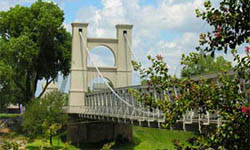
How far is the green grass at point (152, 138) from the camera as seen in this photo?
112ft

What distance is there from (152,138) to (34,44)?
523 inches

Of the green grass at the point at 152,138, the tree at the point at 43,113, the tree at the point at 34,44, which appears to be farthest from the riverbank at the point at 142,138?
the tree at the point at 34,44

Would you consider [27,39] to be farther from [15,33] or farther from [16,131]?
[16,131]

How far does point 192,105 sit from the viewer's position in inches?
159

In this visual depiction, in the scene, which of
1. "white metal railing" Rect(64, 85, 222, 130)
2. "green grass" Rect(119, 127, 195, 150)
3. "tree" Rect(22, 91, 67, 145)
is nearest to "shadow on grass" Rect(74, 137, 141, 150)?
"green grass" Rect(119, 127, 195, 150)

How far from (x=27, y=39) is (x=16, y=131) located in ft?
27.3

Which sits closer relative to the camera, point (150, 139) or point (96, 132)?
point (96, 132)

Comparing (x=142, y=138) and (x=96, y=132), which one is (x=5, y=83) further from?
(x=142, y=138)

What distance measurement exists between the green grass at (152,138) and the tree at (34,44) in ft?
33.3

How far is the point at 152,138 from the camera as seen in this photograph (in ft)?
123

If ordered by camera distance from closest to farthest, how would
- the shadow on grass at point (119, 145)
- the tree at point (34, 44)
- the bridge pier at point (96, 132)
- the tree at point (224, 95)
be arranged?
the tree at point (224, 95)
the shadow on grass at point (119, 145)
the bridge pier at point (96, 132)
the tree at point (34, 44)

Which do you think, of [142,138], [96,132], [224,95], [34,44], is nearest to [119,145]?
[96,132]

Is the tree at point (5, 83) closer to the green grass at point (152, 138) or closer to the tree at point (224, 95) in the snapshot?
the green grass at point (152, 138)

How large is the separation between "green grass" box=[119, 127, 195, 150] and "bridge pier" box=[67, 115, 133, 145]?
1124 millimetres
